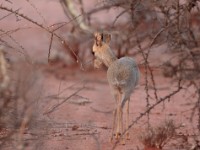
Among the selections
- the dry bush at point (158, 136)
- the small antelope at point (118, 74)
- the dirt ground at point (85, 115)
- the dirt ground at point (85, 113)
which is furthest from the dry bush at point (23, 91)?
the small antelope at point (118, 74)

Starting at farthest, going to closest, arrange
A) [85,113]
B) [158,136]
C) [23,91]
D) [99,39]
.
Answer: [85,113]
[99,39]
[158,136]
[23,91]

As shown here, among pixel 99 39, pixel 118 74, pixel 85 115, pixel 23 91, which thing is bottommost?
pixel 23 91

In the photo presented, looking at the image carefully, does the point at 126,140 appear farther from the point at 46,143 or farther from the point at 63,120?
the point at 63,120

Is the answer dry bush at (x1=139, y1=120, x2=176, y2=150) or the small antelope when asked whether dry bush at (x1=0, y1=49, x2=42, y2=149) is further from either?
the small antelope

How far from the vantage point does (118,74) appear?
7.27 meters

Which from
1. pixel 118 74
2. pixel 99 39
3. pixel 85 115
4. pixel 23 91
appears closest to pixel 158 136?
pixel 118 74

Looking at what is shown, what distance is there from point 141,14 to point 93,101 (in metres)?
2.38

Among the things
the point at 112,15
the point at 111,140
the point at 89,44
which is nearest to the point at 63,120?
the point at 111,140

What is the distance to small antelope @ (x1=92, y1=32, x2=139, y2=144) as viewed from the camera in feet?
23.8

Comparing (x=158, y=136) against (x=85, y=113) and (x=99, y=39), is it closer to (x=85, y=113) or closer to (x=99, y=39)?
(x=99, y=39)

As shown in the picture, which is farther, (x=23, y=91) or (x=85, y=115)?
(x=85, y=115)

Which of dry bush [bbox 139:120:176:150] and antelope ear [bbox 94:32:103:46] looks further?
antelope ear [bbox 94:32:103:46]

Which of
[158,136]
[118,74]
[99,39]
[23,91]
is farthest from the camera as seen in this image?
[99,39]

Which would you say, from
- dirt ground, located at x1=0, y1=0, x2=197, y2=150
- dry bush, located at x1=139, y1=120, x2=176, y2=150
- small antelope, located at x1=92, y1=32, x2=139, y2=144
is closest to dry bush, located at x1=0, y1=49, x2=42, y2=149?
dirt ground, located at x1=0, y1=0, x2=197, y2=150
